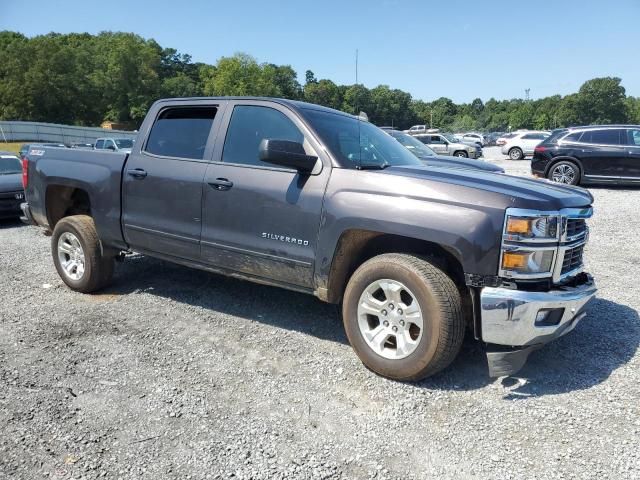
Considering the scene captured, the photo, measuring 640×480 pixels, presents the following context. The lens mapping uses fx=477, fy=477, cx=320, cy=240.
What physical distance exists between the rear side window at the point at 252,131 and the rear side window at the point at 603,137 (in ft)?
40.1

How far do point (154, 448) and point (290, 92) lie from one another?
419 ft

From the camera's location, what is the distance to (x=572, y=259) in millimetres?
3283

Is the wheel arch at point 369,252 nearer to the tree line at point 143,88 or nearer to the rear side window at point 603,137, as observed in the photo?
the rear side window at point 603,137

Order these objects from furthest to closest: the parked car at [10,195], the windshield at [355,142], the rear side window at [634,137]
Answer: the rear side window at [634,137]
the parked car at [10,195]
the windshield at [355,142]

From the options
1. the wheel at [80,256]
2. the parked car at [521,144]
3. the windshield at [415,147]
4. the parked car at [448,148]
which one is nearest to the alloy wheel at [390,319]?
the wheel at [80,256]

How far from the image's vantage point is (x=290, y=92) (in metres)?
124

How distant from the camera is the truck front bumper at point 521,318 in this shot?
2920mm

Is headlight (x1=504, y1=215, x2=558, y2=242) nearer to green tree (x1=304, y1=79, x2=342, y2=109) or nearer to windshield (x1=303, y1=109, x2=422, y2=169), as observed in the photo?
windshield (x1=303, y1=109, x2=422, y2=169)

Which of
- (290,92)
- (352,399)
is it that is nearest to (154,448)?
(352,399)

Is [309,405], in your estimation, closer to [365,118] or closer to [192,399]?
→ [192,399]

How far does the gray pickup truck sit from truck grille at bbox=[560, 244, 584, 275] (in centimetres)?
1

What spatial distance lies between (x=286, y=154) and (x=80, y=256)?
9.67ft

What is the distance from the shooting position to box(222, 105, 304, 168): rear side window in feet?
12.8

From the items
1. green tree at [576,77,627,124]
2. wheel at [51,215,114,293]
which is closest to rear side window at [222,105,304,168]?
wheel at [51,215,114,293]
